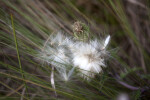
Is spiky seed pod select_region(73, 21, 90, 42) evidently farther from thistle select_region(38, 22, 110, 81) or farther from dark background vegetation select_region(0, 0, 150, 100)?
dark background vegetation select_region(0, 0, 150, 100)

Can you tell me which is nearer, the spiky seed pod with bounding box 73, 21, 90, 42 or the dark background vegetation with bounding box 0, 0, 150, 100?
the spiky seed pod with bounding box 73, 21, 90, 42

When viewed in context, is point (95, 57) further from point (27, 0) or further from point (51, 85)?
point (27, 0)

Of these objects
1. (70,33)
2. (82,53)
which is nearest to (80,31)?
(82,53)

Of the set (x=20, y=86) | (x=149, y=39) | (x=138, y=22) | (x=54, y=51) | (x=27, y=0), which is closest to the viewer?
(x=54, y=51)

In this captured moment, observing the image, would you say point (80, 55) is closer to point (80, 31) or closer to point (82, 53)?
point (82, 53)

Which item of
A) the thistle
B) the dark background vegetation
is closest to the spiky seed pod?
the thistle

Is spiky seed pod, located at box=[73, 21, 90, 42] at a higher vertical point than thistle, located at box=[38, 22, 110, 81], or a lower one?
higher

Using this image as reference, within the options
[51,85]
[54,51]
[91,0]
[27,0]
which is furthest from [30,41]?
[91,0]
